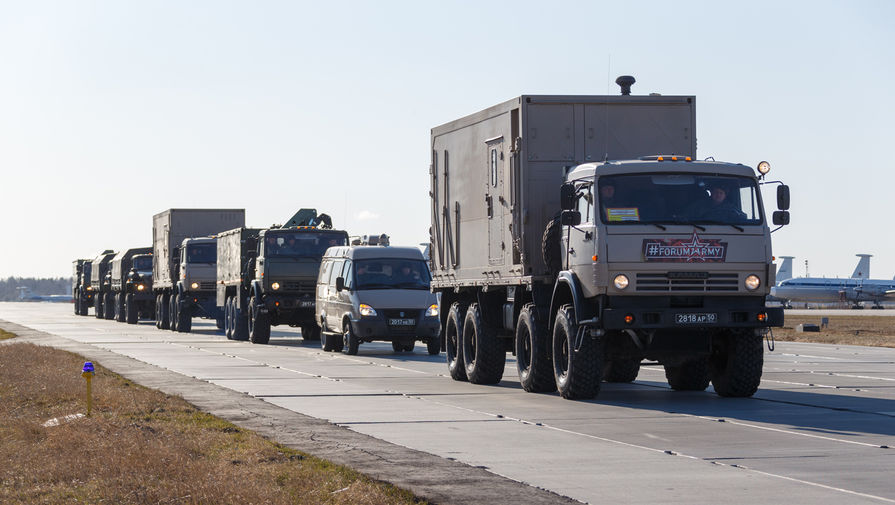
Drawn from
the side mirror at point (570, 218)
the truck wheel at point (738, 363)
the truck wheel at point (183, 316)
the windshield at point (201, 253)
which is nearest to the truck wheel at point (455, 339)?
the truck wheel at point (738, 363)

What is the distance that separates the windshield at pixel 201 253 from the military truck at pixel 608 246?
2730 cm

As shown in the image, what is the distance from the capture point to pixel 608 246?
647 inches

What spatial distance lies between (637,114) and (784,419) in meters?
5.30

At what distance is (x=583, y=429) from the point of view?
14.2m

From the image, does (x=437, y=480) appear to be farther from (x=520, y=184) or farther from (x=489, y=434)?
(x=520, y=184)

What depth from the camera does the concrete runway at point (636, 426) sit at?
33.4ft

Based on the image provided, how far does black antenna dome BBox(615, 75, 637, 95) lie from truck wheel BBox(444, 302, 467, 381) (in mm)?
4683

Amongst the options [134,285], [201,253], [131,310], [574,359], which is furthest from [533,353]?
[131,310]

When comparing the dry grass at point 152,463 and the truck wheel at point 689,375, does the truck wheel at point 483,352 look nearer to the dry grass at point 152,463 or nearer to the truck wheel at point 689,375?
the truck wheel at point 689,375

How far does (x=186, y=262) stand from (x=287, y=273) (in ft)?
37.7

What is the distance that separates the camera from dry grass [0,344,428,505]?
359 inches

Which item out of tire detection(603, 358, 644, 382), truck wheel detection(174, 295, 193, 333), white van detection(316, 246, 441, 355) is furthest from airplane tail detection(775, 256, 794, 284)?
tire detection(603, 358, 644, 382)

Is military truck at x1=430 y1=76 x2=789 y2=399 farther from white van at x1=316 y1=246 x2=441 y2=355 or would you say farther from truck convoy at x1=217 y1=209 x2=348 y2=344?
truck convoy at x1=217 y1=209 x2=348 y2=344

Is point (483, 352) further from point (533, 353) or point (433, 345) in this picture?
point (433, 345)
